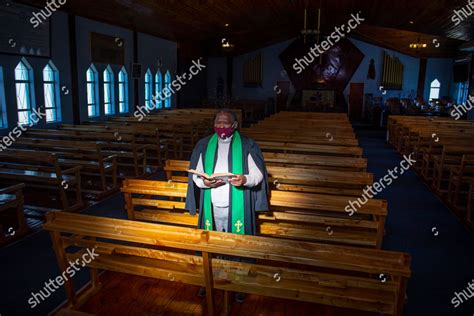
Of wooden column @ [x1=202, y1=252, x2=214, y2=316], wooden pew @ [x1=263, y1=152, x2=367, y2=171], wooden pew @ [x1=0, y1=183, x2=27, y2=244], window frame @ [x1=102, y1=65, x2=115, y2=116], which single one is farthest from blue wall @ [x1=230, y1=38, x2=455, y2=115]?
wooden column @ [x1=202, y1=252, x2=214, y2=316]

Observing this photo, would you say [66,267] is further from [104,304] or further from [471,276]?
[471,276]

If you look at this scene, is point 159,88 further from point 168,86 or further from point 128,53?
point 128,53

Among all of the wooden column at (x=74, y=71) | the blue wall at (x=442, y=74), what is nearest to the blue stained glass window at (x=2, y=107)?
the wooden column at (x=74, y=71)

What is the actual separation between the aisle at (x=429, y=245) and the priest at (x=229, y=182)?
1599 millimetres

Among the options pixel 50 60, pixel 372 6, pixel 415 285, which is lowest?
pixel 415 285

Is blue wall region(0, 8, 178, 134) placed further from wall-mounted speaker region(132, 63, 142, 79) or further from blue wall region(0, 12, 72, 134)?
wall-mounted speaker region(132, 63, 142, 79)

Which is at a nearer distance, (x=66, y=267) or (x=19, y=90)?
(x=66, y=267)

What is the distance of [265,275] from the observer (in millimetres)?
2564

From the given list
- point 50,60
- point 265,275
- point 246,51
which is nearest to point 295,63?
point 246,51

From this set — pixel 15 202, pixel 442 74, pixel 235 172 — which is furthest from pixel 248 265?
pixel 442 74

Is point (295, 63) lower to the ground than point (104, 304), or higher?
higher

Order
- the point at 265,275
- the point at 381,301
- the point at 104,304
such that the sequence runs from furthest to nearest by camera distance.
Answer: the point at 104,304, the point at 265,275, the point at 381,301

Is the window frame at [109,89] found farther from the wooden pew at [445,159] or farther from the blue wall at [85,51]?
the wooden pew at [445,159]

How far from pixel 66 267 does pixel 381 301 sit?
215 cm
